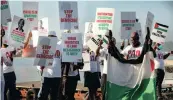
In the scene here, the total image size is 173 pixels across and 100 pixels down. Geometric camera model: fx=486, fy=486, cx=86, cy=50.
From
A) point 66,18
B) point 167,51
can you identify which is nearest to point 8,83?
point 66,18

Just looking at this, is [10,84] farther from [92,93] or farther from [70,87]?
[92,93]

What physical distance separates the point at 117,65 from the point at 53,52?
59.0 inches

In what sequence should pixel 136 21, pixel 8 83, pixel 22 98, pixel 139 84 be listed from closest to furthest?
pixel 139 84, pixel 8 83, pixel 136 21, pixel 22 98

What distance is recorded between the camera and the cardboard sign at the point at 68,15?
1103cm

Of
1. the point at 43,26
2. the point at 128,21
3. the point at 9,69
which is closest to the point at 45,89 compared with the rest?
the point at 9,69

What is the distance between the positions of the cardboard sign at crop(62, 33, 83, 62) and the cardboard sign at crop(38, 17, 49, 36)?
1.81 ft

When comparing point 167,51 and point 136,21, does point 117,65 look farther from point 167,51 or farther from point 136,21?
point 167,51

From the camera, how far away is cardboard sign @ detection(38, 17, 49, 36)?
11.4m

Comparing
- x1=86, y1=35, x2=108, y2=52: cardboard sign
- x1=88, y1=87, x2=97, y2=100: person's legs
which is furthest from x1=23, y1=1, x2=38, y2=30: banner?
x1=88, y1=87, x2=97, y2=100: person's legs

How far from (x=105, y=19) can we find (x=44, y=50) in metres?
2.15

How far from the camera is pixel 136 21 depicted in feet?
43.0

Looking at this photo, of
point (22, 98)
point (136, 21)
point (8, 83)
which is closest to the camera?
point (8, 83)

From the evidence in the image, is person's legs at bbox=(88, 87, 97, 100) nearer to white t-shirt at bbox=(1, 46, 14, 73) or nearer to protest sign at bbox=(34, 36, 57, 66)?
white t-shirt at bbox=(1, 46, 14, 73)

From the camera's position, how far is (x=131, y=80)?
1096 centimetres
